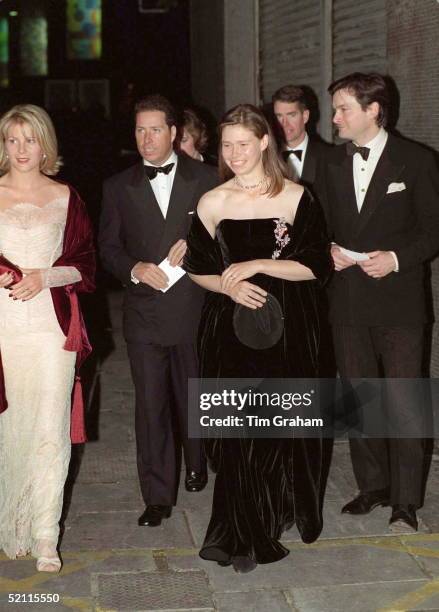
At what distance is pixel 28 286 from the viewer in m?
5.09

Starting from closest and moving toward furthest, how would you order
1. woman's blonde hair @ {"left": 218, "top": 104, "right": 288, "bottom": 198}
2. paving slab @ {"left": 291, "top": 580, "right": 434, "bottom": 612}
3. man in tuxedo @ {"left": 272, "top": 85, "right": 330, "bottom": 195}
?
paving slab @ {"left": 291, "top": 580, "right": 434, "bottom": 612}
woman's blonde hair @ {"left": 218, "top": 104, "right": 288, "bottom": 198}
man in tuxedo @ {"left": 272, "top": 85, "right": 330, "bottom": 195}

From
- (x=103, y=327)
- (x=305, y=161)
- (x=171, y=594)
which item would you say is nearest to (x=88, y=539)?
(x=171, y=594)

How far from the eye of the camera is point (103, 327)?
1204 cm

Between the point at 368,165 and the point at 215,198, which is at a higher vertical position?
the point at 368,165

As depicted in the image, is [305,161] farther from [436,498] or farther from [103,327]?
[103,327]

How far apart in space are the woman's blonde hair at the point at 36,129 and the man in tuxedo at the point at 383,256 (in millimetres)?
1495

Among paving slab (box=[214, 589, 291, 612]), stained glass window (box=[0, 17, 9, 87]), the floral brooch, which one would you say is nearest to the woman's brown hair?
the floral brooch

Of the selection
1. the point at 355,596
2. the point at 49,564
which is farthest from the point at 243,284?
the point at 49,564

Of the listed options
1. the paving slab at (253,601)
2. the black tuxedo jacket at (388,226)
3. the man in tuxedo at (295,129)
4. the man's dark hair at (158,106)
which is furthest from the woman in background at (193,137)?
the paving slab at (253,601)

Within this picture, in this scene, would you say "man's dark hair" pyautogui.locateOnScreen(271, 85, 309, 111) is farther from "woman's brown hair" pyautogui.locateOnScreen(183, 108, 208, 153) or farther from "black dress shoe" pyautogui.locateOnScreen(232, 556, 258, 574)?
"black dress shoe" pyautogui.locateOnScreen(232, 556, 258, 574)

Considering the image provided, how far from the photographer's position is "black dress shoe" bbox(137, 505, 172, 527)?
5.89m

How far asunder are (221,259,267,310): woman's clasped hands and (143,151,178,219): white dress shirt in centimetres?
110

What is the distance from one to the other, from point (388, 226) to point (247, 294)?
108 centimetres

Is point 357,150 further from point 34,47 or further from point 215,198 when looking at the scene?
point 34,47
